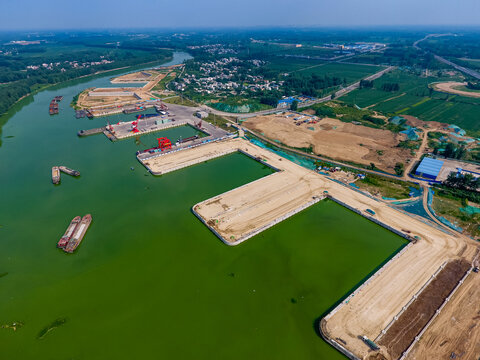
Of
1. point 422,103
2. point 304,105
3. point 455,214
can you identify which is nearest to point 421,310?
point 455,214

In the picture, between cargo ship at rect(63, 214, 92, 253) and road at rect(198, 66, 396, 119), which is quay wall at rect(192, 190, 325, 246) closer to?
cargo ship at rect(63, 214, 92, 253)

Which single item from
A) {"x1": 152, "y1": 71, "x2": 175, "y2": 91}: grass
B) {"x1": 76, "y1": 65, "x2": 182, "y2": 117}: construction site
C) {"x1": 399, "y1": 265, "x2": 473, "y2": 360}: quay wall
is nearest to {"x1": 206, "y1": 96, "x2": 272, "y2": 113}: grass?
{"x1": 76, "y1": 65, "x2": 182, "y2": 117}: construction site

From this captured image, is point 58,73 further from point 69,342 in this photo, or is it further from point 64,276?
point 69,342

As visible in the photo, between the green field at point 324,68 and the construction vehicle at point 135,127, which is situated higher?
the green field at point 324,68

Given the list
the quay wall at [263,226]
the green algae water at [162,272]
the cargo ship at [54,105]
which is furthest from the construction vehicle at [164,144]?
the cargo ship at [54,105]

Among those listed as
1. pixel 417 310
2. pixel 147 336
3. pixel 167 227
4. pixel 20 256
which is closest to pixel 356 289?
pixel 417 310

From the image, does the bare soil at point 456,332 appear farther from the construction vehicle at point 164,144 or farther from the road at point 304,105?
the road at point 304,105
